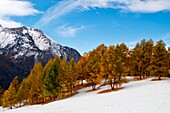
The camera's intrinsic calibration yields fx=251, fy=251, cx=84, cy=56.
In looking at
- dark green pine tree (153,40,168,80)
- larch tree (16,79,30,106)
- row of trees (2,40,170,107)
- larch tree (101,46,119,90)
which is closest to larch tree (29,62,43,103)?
row of trees (2,40,170,107)

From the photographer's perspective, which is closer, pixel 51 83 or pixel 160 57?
pixel 51 83

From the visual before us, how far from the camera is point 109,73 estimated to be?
55438 mm

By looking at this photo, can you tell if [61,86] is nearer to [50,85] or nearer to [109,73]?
[50,85]

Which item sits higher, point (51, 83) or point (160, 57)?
point (160, 57)

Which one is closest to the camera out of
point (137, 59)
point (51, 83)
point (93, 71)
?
point (51, 83)

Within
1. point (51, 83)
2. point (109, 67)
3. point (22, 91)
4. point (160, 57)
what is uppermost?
point (160, 57)

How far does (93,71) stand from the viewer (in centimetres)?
6419

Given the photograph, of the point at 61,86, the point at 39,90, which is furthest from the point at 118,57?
the point at 39,90

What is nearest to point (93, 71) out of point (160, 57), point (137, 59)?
point (137, 59)

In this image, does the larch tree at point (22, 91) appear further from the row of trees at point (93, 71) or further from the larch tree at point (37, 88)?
the larch tree at point (37, 88)

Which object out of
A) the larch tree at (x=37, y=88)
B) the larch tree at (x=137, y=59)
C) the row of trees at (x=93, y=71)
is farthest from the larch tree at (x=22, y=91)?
the larch tree at (x=137, y=59)

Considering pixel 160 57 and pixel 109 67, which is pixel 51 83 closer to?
pixel 109 67

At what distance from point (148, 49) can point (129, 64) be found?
6864mm

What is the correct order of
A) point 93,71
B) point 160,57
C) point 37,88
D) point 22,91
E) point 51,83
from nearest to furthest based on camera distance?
point 51,83 < point 160,57 < point 37,88 < point 93,71 < point 22,91
